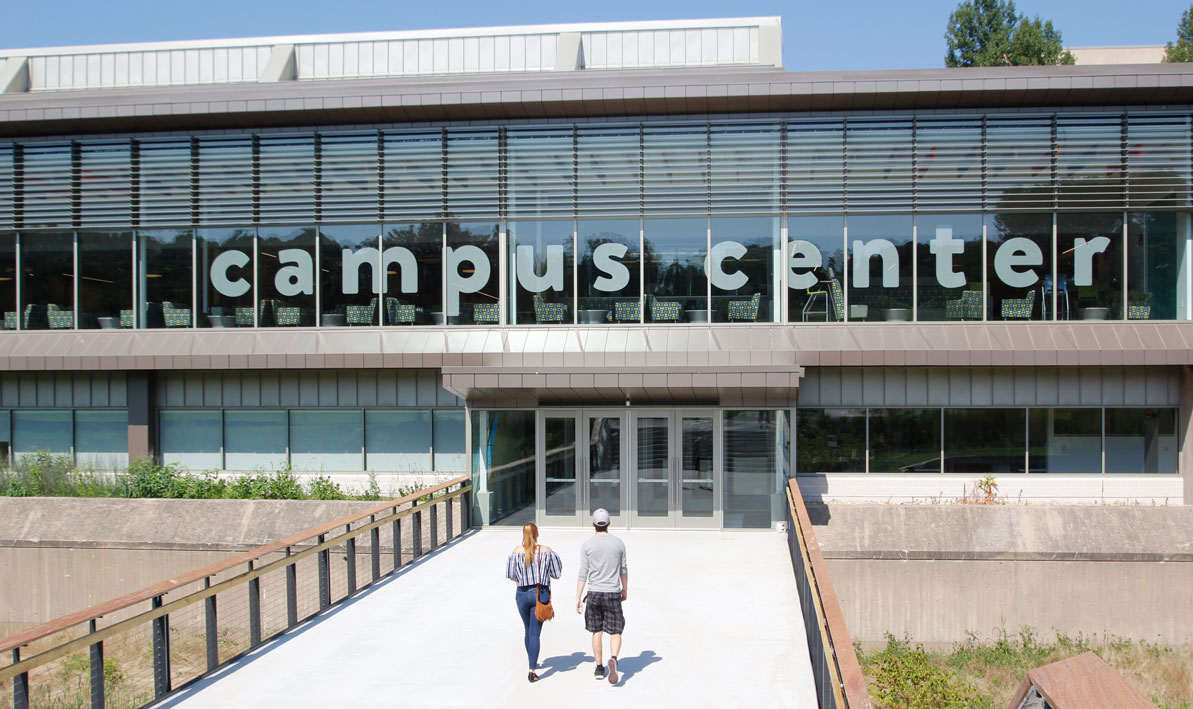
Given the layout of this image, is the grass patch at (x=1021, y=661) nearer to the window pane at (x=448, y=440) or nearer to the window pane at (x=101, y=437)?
the window pane at (x=448, y=440)

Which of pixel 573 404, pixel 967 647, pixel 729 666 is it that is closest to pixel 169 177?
pixel 573 404

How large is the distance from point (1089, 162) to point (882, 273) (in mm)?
4531

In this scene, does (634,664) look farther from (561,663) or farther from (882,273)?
(882,273)

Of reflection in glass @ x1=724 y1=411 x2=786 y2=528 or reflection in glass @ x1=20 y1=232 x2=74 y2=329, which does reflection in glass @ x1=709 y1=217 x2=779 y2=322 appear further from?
reflection in glass @ x1=20 y1=232 x2=74 y2=329

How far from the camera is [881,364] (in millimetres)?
19141

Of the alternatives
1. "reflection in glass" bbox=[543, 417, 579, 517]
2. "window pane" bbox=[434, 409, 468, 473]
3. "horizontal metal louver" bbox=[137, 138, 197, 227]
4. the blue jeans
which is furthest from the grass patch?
"horizontal metal louver" bbox=[137, 138, 197, 227]

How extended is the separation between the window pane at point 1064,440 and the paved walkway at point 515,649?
7399mm

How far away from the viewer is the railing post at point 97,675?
26.1 ft

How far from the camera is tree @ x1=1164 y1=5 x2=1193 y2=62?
175 feet

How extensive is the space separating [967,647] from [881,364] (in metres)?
5.38

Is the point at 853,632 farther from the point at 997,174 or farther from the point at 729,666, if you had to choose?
the point at 997,174

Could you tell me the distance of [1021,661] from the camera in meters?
16.0

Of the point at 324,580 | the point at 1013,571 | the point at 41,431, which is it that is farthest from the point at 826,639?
the point at 41,431

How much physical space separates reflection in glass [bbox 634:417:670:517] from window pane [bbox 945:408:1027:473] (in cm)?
572
